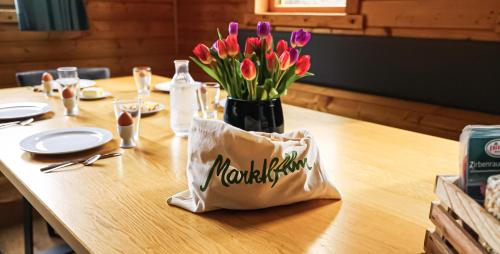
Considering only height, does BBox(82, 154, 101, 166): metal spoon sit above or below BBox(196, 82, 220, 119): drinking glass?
below

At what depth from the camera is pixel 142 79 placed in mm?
1940

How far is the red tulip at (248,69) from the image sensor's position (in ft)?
3.01

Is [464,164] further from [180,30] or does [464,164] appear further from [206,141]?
[180,30]

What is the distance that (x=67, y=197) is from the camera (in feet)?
2.85

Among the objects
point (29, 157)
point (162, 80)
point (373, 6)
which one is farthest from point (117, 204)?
point (373, 6)

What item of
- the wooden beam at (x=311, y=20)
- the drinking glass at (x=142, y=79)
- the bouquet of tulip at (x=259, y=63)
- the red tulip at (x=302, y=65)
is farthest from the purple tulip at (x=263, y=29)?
the wooden beam at (x=311, y=20)

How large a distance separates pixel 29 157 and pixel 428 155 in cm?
110

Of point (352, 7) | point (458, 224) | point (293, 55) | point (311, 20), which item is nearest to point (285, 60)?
point (293, 55)

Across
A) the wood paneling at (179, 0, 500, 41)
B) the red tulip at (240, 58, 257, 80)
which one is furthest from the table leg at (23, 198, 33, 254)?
the wood paneling at (179, 0, 500, 41)

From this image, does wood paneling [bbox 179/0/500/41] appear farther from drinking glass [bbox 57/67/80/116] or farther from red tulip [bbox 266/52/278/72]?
drinking glass [bbox 57/67/80/116]

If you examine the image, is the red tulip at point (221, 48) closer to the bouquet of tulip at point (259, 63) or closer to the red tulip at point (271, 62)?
the bouquet of tulip at point (259, 63)

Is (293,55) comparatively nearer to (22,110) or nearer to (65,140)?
(65,140)

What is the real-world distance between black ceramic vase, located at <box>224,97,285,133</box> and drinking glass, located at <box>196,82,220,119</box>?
0.91ft

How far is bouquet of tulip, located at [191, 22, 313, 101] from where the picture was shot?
1000mm
